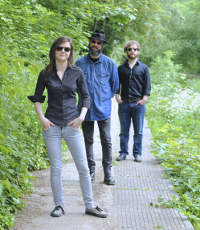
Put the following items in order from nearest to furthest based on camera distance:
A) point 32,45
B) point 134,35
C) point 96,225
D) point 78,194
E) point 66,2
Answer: point 96,225
point 78,194
point 32,45
point 66,2
point 134,35

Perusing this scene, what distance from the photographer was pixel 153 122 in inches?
392

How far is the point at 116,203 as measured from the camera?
3.96 metres

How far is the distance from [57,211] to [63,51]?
1.74 m

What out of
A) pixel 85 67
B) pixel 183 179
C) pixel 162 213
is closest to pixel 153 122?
pixel 183 179

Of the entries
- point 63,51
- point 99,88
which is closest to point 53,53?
point 63,51

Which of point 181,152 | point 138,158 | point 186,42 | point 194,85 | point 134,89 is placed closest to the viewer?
point 181,152

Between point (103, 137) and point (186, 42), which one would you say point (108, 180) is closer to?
point (103, 137)

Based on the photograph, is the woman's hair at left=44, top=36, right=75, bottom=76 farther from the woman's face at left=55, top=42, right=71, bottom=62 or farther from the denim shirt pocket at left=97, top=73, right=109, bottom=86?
the denim shirt pocket at left=97, top=73, right=109, bottom=86

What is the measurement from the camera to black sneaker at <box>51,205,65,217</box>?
349 cm

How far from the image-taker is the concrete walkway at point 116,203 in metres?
3.35

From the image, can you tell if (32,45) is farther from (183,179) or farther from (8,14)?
(183,179)

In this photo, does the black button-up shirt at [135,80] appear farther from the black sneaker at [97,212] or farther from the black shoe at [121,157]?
the black sneaker at [97,212]

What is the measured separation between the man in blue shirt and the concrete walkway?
0.40m

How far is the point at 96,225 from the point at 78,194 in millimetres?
943
